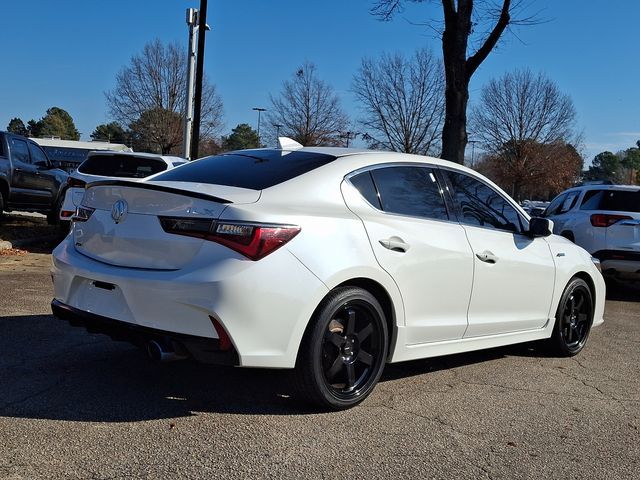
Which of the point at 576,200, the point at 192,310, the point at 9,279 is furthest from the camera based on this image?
the point at 576,200

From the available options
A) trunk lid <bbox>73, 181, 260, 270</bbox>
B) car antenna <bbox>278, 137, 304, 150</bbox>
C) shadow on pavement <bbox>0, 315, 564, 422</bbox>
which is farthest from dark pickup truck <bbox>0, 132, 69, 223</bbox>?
trunk lid <bbox>73, 181, 260, 270</bbox>

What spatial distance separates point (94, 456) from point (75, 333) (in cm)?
255

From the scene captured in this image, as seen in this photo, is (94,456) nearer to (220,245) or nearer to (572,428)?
(220,245)

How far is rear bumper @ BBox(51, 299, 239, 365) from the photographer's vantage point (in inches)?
137

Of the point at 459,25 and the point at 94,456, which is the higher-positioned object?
the point at 459,25

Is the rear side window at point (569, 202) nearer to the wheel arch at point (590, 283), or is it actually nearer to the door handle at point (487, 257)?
the wheel arch at point (590, 283)

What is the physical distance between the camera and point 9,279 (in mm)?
7879

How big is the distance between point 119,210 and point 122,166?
725 cm

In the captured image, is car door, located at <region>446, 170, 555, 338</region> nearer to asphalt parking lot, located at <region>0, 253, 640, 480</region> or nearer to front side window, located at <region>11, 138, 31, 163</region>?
asphalt parking lot, located at <region>0, 253, 640, 480</region>

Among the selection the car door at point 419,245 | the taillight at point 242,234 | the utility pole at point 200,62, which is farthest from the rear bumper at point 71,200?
the utility pole at point 200,62

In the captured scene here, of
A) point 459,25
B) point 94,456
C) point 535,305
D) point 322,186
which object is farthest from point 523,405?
point 459,25

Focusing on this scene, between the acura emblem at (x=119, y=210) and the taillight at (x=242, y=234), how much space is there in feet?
1.53

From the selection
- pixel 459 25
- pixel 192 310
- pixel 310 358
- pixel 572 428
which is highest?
pixel 459 25

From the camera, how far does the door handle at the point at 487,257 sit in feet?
15.7
